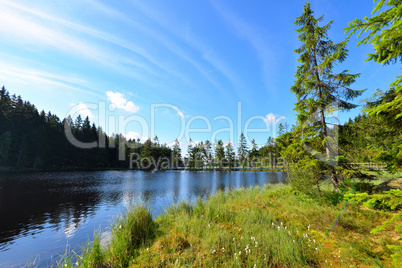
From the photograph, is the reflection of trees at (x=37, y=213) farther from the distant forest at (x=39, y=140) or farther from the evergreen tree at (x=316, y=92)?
the distant forest at (x=39, y=140)

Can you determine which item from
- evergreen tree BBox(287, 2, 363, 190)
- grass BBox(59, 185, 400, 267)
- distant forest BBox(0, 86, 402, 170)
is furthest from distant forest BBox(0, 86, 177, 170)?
evergreen tree BBox(287, 2, 363, 190)

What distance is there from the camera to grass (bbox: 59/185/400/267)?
4.23 m

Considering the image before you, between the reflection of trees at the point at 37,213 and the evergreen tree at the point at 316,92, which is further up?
the evergreen tree at the point at 316,92

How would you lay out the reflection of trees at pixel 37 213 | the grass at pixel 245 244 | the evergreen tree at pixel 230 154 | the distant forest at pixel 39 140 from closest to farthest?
the grass at pixel 245 244 < the reflection of trees at pixel 37 213 < the distant forest at pixel 39 140 < the evergreen tree at pixel 230 154

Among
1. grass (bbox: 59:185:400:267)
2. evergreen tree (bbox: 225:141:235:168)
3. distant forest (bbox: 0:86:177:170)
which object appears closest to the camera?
grass (bbox: 59:185:400:267)

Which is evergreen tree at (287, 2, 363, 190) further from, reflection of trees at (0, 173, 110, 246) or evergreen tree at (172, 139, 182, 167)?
evergreen tree at (172, 139, 182, 167)

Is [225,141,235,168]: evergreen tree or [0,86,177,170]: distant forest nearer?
[0,86,177,170]: distant forest

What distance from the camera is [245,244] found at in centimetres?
484

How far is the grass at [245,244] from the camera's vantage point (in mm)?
4230

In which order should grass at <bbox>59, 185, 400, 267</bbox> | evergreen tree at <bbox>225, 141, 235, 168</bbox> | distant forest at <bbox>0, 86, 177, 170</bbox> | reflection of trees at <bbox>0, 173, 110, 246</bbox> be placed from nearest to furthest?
grass at <bbox>59, 185, 400, 267</bbox>, reflection of trees at <bbox>0, 173, 110, 246</bbox>, distant forest at <bbox>0, 86, 177, 170</bbox>, evergreen tree at <bbox>225, 141, 235, 168</bbox>

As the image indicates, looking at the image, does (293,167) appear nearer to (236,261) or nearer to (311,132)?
(311,132)

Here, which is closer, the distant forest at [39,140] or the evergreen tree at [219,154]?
the distant forest at [39,140]

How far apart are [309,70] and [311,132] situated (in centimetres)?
438

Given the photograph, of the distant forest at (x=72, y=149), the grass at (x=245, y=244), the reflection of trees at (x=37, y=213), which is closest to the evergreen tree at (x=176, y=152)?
the distant forest at (x=72, y=149)
